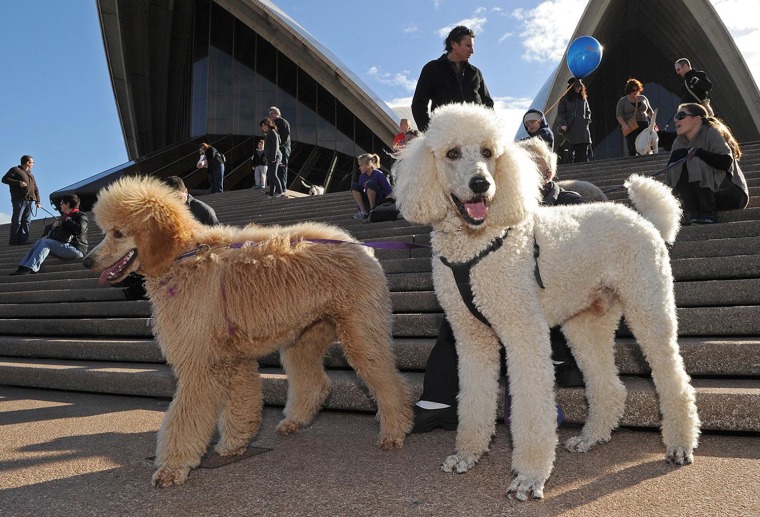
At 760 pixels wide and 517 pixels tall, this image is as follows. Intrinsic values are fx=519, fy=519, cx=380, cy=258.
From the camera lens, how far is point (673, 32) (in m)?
27.9

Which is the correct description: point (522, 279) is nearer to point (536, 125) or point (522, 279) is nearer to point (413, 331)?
point (413, 331)

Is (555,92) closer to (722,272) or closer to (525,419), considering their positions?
(722,272)

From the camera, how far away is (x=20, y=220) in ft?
37.6

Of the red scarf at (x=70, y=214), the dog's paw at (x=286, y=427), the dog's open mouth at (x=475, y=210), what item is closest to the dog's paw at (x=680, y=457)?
the dog's open mouth at (x=475, y=210)

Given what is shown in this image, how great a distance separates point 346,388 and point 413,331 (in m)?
0.94

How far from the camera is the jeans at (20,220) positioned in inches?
443

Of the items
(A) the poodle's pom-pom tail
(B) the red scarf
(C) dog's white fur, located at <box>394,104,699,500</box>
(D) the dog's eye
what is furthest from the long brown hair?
(B) the red scarf

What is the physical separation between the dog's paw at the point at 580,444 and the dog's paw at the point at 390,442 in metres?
0.85

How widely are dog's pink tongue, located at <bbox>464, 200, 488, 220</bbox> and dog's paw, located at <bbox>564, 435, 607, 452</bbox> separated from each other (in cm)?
129

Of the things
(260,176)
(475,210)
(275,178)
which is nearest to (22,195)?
(275,178)

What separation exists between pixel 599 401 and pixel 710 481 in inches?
25.2

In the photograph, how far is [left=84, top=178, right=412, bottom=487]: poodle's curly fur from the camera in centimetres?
256

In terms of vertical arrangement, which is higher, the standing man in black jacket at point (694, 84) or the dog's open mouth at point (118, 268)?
the standing man in black jacket at point (694, 84)

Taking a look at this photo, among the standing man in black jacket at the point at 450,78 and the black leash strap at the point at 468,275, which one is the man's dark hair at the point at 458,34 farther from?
the black leash strap at the point at 468,275
